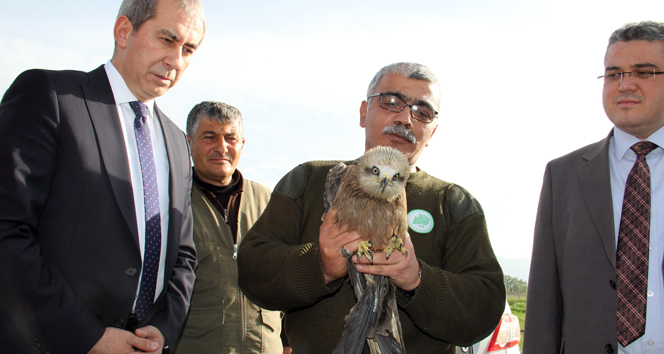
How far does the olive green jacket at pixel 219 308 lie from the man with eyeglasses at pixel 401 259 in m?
1.33

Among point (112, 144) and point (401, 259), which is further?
point (112, 144)

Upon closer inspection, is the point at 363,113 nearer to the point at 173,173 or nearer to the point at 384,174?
the point at 384,174

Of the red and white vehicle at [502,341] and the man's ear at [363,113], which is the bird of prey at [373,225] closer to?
the man's ear at [363,113]

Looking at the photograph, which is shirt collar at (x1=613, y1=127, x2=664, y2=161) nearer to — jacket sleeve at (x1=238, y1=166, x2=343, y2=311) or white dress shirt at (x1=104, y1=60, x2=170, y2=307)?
jacket sleeve at (x1=238, y1=166, x2=343, y2=311)

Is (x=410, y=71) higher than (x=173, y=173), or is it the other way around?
(x=410, y=71)

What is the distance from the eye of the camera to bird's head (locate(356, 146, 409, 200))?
2504 mm

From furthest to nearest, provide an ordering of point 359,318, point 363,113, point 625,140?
point 363,113
point 625,140
point 359,318

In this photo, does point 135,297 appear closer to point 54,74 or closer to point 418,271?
point 54,74

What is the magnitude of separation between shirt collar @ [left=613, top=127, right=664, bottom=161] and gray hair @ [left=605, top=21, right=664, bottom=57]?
63 cm

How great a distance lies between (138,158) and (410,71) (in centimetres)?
188

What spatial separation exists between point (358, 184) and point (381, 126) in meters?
0.65

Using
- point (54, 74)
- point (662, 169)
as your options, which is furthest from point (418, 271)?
point (54, 74)

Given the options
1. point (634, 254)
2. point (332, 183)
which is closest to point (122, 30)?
point (332, 183)

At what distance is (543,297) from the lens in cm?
303
